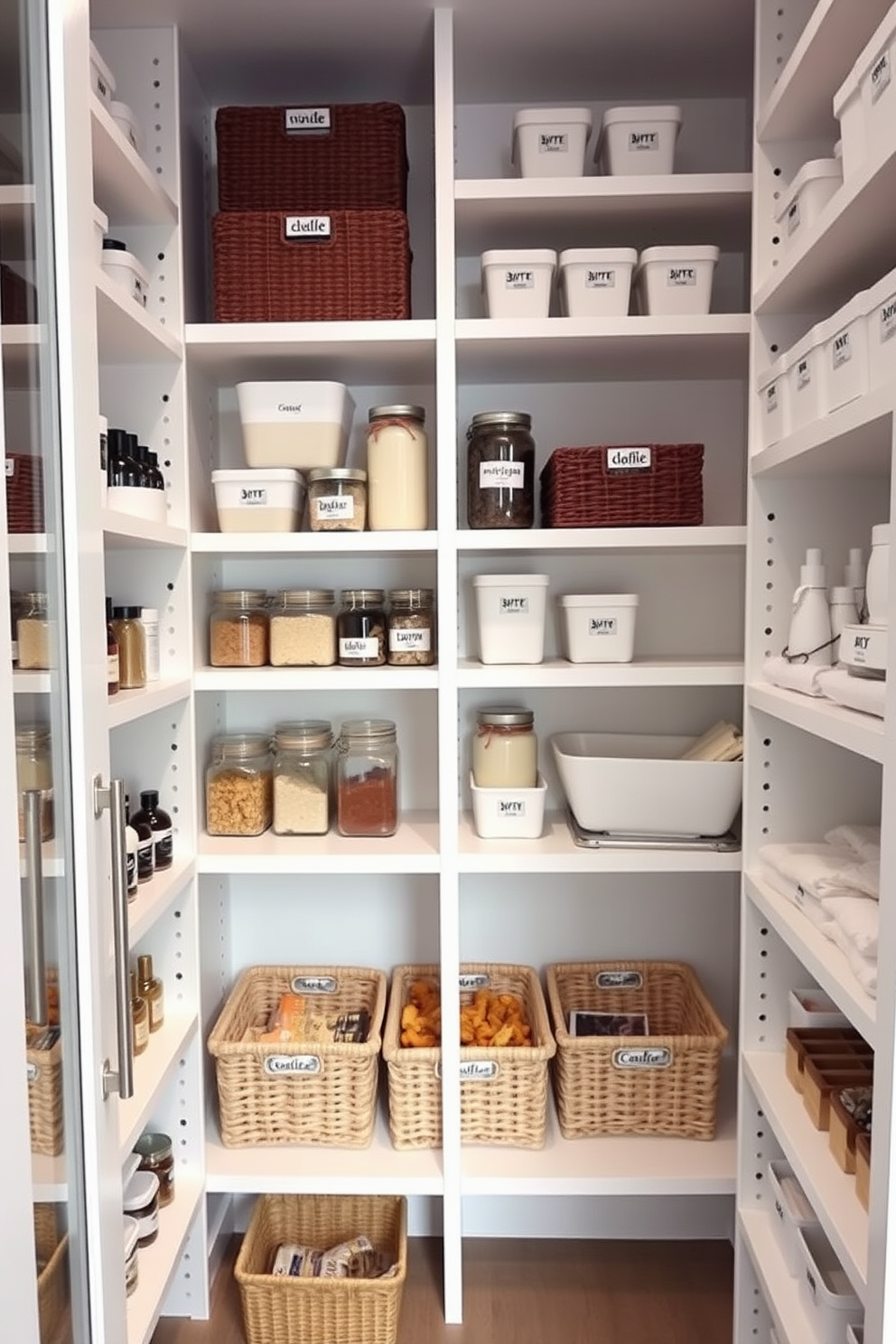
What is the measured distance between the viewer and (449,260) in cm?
169

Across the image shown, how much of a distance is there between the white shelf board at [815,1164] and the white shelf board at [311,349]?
136cm

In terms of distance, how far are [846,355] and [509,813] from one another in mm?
1003

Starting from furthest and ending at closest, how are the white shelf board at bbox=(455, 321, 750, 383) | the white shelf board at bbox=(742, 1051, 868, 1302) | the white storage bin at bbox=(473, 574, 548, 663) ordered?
the white storage bin at bbox=(473, 574, 548, 663)
the white shelf board at bbox=(455, 321, 750, 383)
the white shelf board at bbox=(742, 1051, 868, 1302)

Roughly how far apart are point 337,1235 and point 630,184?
208 centimetres

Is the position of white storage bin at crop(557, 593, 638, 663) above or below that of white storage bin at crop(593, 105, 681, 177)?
below

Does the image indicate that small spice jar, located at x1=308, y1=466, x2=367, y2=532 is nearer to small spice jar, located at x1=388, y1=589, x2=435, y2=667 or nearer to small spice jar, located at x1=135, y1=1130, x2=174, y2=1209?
small spice jar, located at x1=388, y1=589, x2=435, y2=667

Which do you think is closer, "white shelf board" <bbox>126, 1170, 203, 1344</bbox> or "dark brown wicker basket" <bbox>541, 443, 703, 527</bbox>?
"white shelf board" <bbox>126, 1170, 203, 1344</bbox>

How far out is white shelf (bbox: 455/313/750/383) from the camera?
5.52ft

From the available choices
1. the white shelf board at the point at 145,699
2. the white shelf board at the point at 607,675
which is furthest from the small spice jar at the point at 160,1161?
the white shelf board at the point at 607,675

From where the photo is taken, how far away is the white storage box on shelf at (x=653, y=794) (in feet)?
5.82

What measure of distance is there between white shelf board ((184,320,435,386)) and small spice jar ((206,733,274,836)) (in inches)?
28.5

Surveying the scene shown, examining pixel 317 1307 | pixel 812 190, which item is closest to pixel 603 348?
pixel 812 190

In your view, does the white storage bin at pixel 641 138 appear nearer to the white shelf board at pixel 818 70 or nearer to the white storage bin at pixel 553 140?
the white storage bin at pixel 553 140

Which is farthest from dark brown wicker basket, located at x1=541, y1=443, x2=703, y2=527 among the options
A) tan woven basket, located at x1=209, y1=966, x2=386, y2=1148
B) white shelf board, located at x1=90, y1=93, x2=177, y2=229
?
tan woven basket, located at x1=209, y1=966, x2=386, y2=1148
